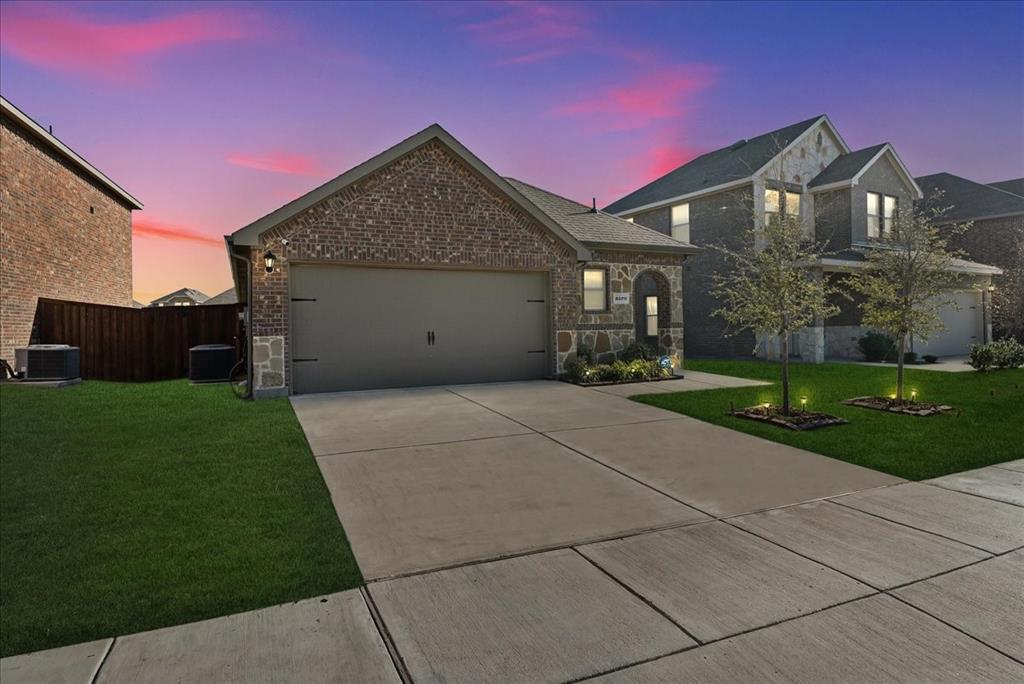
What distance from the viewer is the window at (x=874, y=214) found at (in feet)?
70.2

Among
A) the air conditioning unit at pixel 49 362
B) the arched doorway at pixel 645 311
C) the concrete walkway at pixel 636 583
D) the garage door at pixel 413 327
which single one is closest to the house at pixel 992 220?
the arched doorway at pixel 645 311

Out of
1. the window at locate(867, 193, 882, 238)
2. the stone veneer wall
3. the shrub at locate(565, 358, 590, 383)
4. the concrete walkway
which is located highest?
the window at locate(867, 193, 882, 238)

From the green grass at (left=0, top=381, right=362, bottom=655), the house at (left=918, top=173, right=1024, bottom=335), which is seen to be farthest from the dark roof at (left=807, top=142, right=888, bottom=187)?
the green grass at (left=0, top=381, right=362, bottom=655)

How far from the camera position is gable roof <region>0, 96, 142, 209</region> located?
14.4 m

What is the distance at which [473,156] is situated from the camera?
12.4m

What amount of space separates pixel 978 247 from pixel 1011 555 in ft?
98.9

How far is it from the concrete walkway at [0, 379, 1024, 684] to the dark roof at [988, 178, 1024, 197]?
30634 millimetres

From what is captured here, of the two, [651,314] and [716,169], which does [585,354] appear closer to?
[651,314]

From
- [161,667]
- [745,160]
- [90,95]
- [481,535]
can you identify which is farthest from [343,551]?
[745,160]

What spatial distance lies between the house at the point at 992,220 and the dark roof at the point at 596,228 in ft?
50.7

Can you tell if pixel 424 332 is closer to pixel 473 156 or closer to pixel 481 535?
pixel 473 156

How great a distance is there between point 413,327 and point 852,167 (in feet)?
61.7

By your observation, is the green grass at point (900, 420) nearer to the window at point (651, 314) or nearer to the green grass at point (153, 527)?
the green grass at point (153, 527)

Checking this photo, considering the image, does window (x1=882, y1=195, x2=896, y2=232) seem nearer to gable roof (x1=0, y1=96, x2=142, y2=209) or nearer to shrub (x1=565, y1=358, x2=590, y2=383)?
shrub (x1=565, y1=358, x2=590, y2=383)
